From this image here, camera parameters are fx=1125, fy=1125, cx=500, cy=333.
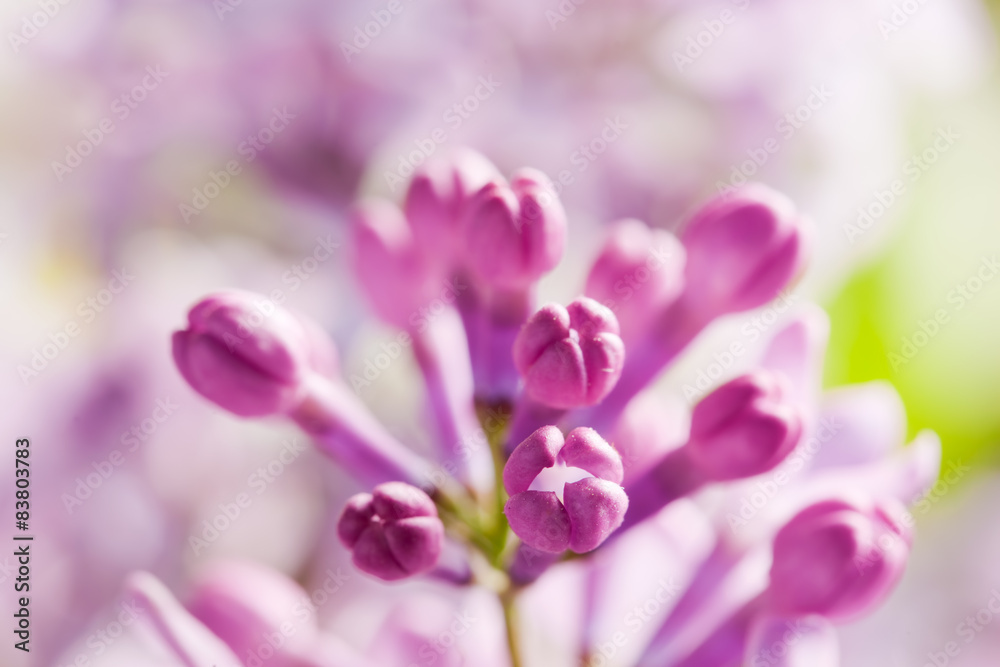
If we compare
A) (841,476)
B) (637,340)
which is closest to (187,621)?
(637,340)

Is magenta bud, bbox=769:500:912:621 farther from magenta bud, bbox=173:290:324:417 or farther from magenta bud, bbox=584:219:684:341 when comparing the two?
magenta bud, bbox=173:290:324:417

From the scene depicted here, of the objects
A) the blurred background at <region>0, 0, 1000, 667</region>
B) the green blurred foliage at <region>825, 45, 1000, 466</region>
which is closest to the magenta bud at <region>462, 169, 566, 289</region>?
the blurred background at <region>0, 0, 1000, 667</region>

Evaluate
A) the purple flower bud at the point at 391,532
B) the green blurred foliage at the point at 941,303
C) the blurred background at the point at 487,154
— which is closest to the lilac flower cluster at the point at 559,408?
the purple flower bud at the point at 391,532

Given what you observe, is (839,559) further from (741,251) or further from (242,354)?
(242,354)

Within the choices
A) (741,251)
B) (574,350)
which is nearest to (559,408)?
(574,350)

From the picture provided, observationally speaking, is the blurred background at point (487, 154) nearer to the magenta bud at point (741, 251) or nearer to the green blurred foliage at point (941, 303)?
the green blurred foliage at point (941, 303)

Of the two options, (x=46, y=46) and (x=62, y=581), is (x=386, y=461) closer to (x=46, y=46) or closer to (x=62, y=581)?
(x=62, y=581)

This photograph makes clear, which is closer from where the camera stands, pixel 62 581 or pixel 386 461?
pixel 386 461
